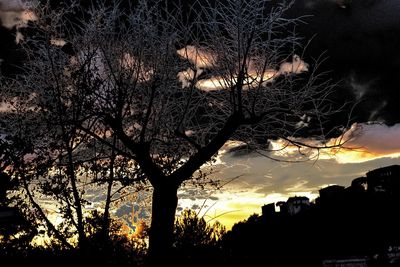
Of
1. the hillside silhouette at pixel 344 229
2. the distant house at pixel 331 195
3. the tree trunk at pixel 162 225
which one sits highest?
the distant house at pixel 331 195

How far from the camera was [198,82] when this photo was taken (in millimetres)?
12711

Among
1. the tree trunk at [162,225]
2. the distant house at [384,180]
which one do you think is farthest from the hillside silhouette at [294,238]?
the tree trunk at [162,225]

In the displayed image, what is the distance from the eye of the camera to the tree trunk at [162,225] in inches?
437

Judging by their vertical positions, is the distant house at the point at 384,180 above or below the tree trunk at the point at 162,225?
above

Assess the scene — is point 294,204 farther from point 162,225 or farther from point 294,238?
point 162,225

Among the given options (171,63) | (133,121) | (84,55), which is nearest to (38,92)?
(84,55)

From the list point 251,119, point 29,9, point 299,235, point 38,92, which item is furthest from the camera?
point 299,235

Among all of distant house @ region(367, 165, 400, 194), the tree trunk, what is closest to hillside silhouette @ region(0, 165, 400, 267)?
distant house @ region(367, 165, 400, 194)

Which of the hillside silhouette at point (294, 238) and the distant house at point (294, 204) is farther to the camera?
the distant house at point (294, 204)

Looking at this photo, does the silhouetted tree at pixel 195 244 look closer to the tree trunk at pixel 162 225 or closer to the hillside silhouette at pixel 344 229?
the tree trunk at pixel 162 225

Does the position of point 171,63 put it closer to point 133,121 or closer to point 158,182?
point 133,121

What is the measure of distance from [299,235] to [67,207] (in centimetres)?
4678

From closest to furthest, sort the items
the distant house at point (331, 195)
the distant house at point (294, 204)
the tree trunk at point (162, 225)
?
the tree trunk at point (162, 225)
the distant house at point (331, 195)
the distant house at point (294, 204)

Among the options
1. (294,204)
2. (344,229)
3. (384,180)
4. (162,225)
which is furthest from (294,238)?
(162,225)
